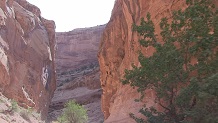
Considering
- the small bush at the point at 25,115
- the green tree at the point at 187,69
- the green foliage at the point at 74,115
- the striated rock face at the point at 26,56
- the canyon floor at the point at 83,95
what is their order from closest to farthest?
the green tree at the point at 187,69, the small bush at the point at 25,115, the striated rock face at the point at 26,56, the green foliage at the point at 74,115, the canyon floor at the point at 83,95

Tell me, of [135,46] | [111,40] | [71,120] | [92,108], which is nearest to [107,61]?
[111,40]

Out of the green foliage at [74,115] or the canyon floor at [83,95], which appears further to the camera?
the canyon floor at [83,95]

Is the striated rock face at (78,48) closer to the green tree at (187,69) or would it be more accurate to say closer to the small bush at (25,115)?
the small bush at (25,115)

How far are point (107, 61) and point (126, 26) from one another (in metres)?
3.30

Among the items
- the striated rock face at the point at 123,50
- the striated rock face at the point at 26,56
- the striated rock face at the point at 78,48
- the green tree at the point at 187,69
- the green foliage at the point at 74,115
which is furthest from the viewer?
the striated rock face at the point at 78,48

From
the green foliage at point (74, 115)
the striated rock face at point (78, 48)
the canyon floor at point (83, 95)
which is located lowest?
the canyon floor at point (83, 95)

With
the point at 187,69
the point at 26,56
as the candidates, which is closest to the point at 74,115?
the point at 26,56

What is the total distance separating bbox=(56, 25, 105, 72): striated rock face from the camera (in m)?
64.2

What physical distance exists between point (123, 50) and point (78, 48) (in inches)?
2031

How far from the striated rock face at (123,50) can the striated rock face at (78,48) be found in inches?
1713

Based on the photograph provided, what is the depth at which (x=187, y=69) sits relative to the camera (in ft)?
22.6

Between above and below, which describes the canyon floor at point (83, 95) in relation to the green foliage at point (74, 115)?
below

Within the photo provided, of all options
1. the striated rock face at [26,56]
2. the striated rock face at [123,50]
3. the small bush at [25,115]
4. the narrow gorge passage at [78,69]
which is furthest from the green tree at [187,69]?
the narrow gorge passage at [78,69]

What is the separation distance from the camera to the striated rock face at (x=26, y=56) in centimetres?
2214
